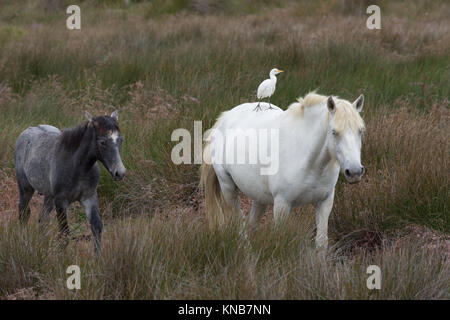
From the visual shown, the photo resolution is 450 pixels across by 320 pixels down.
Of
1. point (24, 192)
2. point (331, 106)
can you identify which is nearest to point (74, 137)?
point (24, 192)

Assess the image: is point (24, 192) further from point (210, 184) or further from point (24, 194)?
point (210, 184)

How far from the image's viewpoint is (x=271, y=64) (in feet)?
34.9

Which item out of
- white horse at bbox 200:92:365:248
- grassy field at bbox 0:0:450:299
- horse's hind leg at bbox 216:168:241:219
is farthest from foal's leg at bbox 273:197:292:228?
horse's hind leg at bbox 216:168:241:219

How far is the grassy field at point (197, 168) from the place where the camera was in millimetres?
3746

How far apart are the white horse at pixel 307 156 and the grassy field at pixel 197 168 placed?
0.74ft

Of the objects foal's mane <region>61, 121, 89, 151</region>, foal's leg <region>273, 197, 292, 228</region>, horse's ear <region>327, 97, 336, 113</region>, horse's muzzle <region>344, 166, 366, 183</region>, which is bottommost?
foal's leg <region>273, 197, 292, 228</region>

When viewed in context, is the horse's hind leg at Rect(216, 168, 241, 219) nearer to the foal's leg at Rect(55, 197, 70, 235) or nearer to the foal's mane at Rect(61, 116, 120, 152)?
the foal's mane at Rect(61, 116, 120, 152)

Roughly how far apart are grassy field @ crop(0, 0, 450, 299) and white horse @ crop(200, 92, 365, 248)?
23 cm

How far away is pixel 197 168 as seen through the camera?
656 cm

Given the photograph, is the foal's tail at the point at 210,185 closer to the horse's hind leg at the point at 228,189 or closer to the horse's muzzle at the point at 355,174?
the horse's hind leg at the point at 228,189

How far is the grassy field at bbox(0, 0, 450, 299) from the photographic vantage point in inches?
147

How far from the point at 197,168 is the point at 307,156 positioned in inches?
90.1
